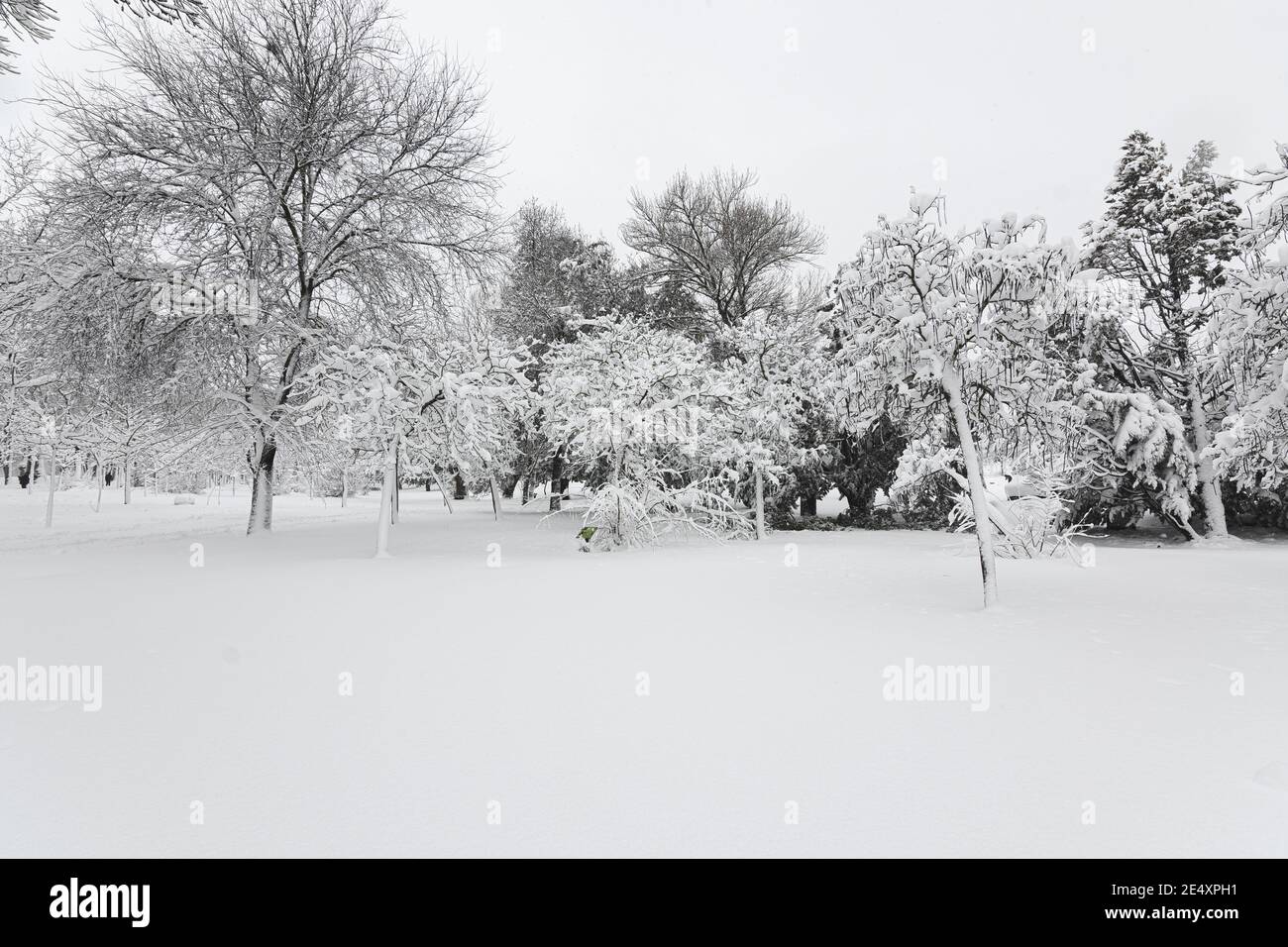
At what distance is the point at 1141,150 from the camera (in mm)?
22281

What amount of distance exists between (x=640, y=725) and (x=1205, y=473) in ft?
76.4

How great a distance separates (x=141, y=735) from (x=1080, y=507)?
85.3ft

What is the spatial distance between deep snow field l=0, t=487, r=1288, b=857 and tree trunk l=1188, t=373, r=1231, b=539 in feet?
40.1

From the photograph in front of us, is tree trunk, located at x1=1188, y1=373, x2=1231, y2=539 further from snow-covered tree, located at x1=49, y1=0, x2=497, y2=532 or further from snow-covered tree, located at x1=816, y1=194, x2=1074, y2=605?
snow-covered tree, located at x1=49, y1=0, x2=497, y2=532

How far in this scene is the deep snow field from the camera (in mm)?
3023

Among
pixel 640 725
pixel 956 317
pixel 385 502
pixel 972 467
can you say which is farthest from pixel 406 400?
pixel 640 725

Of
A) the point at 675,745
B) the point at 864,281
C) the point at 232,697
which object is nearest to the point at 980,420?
the point at 864,281

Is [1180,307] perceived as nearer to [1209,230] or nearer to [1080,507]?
[1209,230]

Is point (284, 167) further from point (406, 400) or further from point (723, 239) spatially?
point (723, 239)

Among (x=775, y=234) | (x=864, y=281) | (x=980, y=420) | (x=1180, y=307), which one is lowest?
(x=980, y=420)

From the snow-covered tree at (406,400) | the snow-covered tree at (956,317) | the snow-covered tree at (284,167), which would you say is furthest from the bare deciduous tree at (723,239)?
the snow-covered tree at (956,317)

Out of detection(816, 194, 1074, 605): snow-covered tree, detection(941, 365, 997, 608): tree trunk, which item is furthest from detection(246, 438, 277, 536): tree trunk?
detection(941, 365, 997, 608): tree trunk

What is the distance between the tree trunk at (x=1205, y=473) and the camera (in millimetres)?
19672

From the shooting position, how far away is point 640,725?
448 cm
